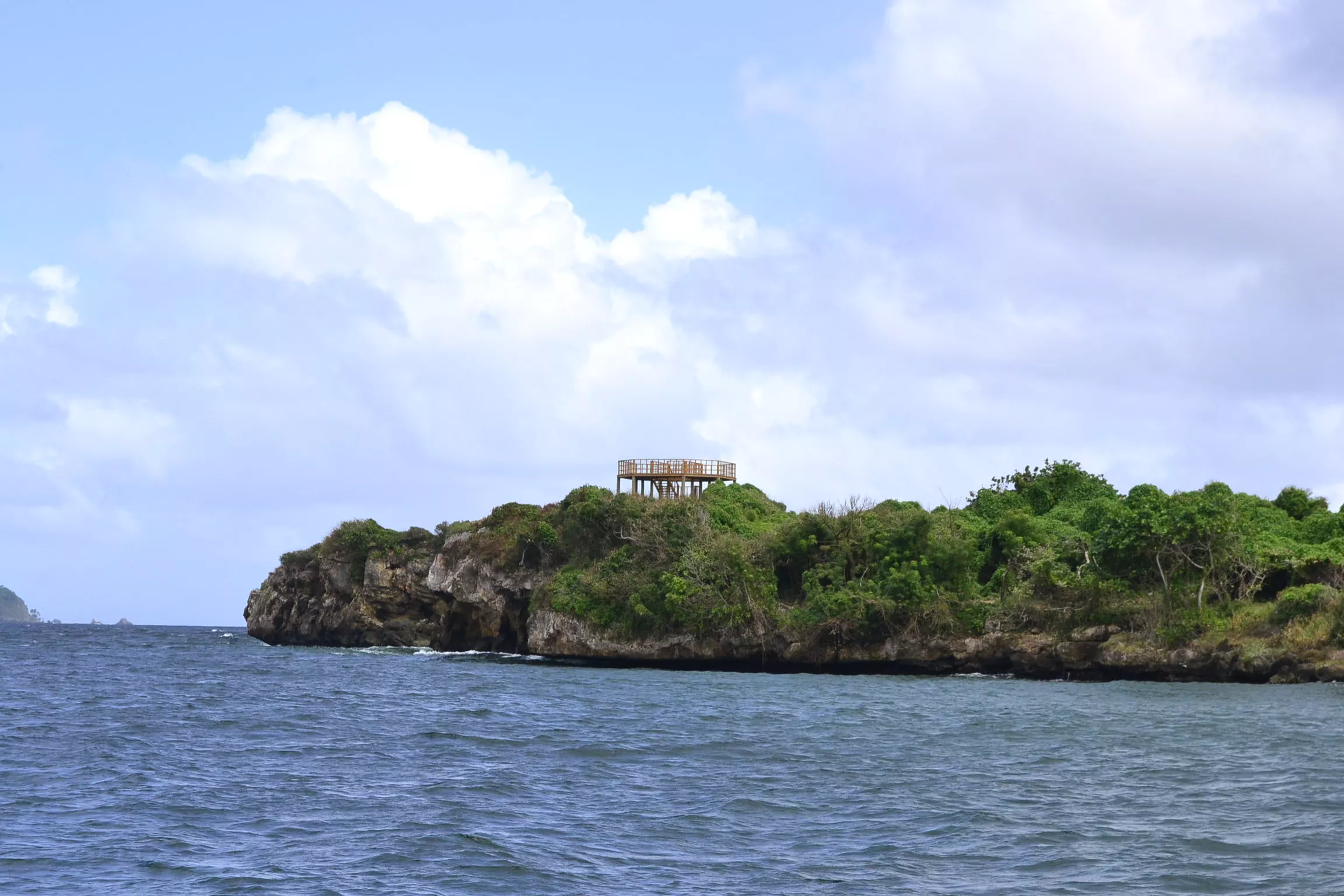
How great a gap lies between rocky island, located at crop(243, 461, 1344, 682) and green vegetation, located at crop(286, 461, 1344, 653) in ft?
0.33

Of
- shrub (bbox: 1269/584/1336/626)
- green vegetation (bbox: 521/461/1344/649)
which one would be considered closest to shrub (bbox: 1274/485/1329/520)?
green vegetation (bbox: 521/461/1344/649)

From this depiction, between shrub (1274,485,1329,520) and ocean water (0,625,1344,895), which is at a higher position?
shrub (1274,485,1329,520)

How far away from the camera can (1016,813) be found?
19781mm

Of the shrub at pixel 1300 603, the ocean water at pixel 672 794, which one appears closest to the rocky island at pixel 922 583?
the shrub at pixel 1300 603

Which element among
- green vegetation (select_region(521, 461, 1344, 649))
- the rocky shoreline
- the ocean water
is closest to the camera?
the ocean water

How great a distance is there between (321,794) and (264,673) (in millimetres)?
33473

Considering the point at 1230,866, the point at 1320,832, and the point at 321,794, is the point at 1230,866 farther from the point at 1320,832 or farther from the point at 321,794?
the point at 321,794

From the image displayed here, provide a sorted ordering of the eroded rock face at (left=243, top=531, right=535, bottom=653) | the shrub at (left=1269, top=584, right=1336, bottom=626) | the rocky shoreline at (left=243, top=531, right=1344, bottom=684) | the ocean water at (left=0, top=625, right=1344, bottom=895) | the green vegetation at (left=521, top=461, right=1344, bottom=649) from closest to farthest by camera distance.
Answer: the ocean water at (left=0, top=625, right=1344, bottom=895)
the shrub at (left=1269, top=584, right=1336, bottom=626)
the rocky shoreline at (left=243, top=531, right=1344, bottom=684)
the green vegetation at (left=521, top=461, right=1344, bottom=649)
the eroded rock face at (left=243, top=531, right=535, bottom=653)

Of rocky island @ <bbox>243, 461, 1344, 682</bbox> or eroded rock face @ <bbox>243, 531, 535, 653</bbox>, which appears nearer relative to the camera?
rocky island @ <bbox>243, 461, 1344, 682</bbox>

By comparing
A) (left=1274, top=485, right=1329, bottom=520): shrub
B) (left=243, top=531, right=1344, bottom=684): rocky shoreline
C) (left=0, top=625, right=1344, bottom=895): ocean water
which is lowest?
(left=0, top=625, right=1344, bottom=895): ocean water

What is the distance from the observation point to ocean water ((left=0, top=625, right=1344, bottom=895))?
15945 millimetres

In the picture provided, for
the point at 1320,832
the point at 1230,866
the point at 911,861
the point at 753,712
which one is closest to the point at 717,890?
the point at 911,861

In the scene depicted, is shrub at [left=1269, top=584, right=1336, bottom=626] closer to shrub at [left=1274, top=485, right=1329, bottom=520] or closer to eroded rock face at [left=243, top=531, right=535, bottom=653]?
shrub at [left=1274, top=485, right=1329, bottom=520]

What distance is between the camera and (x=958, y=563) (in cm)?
5831
